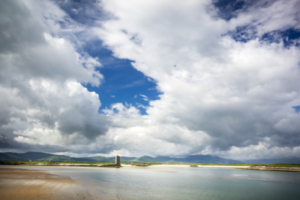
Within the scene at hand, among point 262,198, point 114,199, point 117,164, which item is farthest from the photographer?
point 117,164

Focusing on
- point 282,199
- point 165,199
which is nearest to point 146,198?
point 165,199

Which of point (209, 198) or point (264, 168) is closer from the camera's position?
point (209, 198)

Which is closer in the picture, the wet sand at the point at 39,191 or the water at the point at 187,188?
the wet sand at the point at 39,191

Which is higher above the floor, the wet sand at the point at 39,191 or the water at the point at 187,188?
the wet sand at the point at 39,191

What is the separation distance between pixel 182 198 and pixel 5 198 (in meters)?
25.0

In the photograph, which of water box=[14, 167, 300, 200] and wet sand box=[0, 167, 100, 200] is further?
water box=[14, 167, 300, 200]

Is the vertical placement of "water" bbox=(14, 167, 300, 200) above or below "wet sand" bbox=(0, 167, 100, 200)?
below

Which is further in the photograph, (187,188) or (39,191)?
(187,188)

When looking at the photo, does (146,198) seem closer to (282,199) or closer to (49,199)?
(49,199)

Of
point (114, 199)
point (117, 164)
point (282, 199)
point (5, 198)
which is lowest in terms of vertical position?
point (117, 164)

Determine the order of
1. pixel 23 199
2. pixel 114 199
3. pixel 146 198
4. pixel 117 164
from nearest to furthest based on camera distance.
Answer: pixel 23 199 → pixel 114 199 → pixel 146 198 → pixel 117 164

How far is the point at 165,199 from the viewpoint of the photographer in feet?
91.5

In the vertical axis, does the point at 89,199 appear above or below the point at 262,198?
above

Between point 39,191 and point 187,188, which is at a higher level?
point 39,191
